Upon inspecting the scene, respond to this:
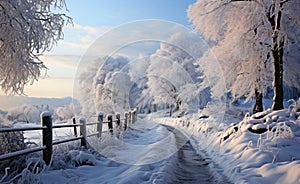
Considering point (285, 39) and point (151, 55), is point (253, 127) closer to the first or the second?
point (285, 39)

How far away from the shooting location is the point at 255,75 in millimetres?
18266

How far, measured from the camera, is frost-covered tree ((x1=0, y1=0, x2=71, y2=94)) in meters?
7.63

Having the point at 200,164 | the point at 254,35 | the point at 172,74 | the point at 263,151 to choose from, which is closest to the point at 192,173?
the point at 200,164

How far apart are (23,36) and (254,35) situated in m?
11.3

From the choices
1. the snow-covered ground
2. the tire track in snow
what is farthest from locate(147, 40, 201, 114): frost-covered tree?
the tire track in snow

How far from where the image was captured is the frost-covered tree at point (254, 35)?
14.1 metres

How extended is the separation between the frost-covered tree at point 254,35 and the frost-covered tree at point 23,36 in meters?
9.06

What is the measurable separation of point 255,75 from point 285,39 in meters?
5.31

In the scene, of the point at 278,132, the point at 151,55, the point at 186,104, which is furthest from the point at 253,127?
the point at 151,55

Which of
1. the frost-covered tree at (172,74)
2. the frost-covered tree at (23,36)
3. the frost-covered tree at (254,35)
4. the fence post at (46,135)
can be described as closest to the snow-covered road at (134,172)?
the fence post at (46,135)

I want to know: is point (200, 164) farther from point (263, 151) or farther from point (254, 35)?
point (254, 35)

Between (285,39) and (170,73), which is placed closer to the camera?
(285,39)

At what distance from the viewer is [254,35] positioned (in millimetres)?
15648

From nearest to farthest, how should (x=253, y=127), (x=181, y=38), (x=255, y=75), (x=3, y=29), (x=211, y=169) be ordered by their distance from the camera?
(x=3, y=29), (x=211, y=169), (x=253, y=127), (x=255, y=75), (x=181, y=38)
